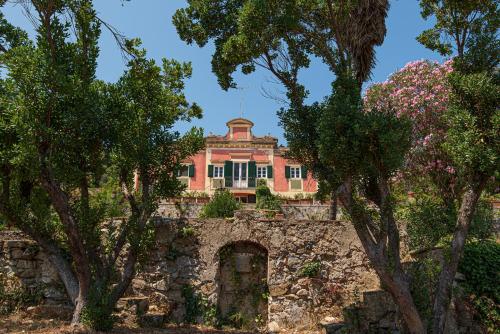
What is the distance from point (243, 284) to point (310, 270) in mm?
1589

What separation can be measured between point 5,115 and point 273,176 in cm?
2624

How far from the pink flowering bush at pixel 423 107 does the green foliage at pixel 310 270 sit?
487 centimetres

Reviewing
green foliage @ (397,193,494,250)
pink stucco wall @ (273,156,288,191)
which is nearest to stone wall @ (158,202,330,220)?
green foliage @ (397,193,494,250)

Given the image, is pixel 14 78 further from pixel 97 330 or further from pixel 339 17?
pixel 339 17

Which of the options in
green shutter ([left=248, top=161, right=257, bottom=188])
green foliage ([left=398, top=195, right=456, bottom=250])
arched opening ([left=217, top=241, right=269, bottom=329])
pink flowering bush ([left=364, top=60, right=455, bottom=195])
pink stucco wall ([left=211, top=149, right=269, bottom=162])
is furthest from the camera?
pink stucco wall ([left=211, top=149, right=269, bottom=162])

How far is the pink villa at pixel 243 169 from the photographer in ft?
105

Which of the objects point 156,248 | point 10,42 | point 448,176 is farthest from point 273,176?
point 10,42

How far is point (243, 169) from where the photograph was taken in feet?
107

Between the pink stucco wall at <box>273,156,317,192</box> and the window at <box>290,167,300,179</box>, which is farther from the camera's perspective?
the window at <box>290,167,300,179</box>

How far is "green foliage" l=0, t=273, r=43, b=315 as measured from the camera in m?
8.91

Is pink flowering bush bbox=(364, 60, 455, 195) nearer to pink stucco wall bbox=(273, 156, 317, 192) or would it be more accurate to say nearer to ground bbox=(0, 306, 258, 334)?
ground bbox=(0, 306, 258, 334)

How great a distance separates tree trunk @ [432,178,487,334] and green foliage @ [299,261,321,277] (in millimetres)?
3040

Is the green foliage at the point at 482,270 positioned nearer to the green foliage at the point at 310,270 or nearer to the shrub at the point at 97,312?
the green foliage at the point at 310,270

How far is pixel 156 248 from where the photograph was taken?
9.70 meters
